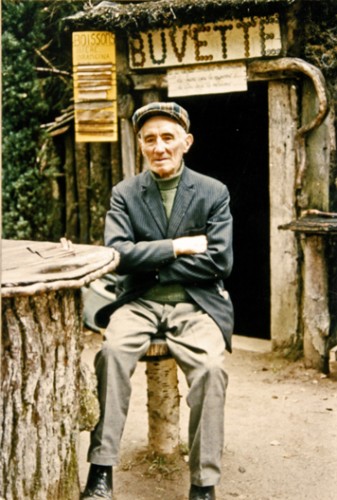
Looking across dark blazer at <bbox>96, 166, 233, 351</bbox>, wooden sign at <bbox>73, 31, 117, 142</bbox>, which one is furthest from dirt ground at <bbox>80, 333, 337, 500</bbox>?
wooden sign at <bbox>73, 31, 117, 142</bbox>

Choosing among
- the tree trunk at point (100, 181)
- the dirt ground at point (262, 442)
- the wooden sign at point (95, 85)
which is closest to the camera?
the dirt ground at point (262, 442)

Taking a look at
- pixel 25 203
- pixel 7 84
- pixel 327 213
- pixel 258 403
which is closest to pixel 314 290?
pixel 327 213

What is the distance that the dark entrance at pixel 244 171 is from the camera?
24.9ft

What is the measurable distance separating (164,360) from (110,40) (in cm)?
323

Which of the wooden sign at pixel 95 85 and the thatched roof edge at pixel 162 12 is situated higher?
the thatched roof edge at pixel 162 12

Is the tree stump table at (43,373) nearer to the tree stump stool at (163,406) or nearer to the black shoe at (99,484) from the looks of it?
the black shoe at (99,484)

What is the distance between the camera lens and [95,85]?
602 centimetres

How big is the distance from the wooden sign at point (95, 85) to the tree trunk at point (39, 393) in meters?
3.13

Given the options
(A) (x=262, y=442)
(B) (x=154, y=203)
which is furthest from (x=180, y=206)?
(A) (x=262, y=442)

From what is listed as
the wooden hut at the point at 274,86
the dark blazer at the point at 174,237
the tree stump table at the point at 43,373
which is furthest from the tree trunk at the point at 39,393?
the wooden hut at the point at 274,86

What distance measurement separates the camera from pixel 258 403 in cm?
512

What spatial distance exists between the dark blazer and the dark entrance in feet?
12.5

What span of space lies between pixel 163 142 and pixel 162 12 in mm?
2207

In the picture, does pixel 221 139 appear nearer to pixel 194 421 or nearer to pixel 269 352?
pixel 269 352
